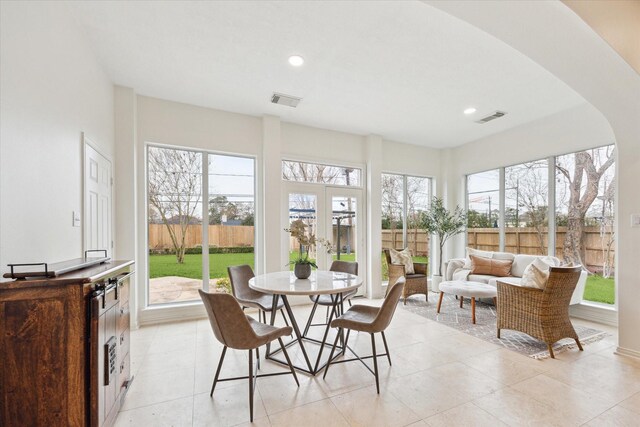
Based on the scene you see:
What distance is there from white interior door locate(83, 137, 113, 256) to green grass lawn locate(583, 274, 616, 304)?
6190mm

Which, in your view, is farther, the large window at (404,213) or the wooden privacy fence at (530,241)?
the large window at (404,213)

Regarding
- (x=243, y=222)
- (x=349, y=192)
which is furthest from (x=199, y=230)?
(x=349, y=192)

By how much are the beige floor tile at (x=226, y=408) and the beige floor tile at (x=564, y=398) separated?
203 centimetres

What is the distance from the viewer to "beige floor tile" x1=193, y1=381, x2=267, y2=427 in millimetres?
2002

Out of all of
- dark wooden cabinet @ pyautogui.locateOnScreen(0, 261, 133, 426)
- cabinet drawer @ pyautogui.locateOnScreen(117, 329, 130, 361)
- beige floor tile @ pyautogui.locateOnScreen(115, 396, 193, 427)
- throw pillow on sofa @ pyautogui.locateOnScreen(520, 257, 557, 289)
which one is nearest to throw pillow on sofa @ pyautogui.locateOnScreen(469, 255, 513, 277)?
throw pillow on sofa @ pyautogui.locateOnScreen(520, 257, 557, 289)

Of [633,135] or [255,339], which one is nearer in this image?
[255,339]

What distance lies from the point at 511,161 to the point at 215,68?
4901 mm

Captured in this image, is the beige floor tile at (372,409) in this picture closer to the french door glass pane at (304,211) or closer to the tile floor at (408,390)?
the tile floor at (408,390)

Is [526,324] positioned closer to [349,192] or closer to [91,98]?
[349,192]

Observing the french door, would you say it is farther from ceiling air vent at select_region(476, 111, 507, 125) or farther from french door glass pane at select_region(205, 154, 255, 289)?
ceiling air vent at select_region(476, 111, 507, 125)

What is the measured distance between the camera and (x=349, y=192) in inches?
216

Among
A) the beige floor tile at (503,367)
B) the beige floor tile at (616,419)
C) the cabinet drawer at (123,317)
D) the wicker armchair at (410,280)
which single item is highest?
the cabinet drawer at (123,317)

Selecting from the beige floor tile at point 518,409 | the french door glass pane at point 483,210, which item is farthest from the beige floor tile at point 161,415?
the french door glass pane at point 483,210

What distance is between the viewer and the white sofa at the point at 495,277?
13.7 feet
